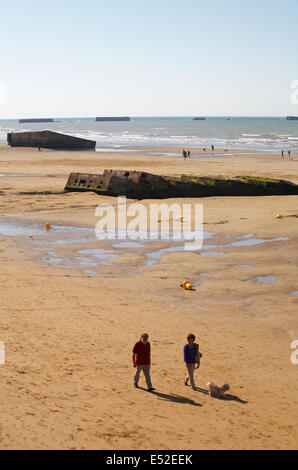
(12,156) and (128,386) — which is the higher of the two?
(12,156)

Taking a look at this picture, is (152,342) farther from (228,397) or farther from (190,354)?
(228,397)

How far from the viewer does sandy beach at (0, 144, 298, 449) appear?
24.3ft

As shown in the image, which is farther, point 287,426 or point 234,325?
point 234,325

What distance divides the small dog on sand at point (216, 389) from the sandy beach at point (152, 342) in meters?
0.16

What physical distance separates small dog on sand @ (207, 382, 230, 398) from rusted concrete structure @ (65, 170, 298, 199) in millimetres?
20143

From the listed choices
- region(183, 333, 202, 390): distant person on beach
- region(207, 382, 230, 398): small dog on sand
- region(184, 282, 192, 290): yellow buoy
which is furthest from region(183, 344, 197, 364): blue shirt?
region(184, 282, 192, 290): yellow buoy

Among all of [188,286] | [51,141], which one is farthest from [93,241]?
[51,141]

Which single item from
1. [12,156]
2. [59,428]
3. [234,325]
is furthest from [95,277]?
[12,156]

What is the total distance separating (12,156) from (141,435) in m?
49.8

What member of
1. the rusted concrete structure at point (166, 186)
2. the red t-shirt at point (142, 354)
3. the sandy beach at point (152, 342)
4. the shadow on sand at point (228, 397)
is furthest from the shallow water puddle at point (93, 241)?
the rusted concrete structure at point (166, 186)

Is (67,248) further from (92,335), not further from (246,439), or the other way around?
(246,439)

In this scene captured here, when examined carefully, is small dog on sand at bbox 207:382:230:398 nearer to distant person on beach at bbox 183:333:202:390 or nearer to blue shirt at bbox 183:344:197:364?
distant person on beach at bbox 183:333:202:390

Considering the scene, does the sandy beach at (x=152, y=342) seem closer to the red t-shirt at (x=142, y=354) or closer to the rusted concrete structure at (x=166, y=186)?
the red t-shirt at (x=142, y=354)

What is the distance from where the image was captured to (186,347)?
9.06 meters
